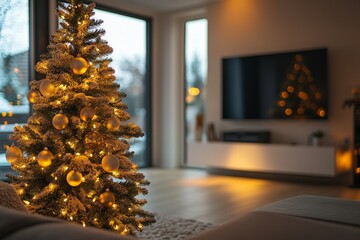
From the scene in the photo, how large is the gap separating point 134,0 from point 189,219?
395cm

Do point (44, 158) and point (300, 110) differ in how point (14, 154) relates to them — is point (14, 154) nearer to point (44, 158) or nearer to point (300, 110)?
point (44, 158)

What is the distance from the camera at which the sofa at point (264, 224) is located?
1094mm

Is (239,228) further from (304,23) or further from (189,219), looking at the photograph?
(304,23)

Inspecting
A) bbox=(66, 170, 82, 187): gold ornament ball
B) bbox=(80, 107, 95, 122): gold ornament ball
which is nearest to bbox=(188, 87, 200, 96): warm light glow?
bbox=(80, 107, 95, 122): gold ornament ball

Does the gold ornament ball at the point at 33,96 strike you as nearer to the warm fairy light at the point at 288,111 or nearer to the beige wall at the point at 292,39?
the warm fairy light at the point at 288,111

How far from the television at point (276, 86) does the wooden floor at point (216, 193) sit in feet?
3.18

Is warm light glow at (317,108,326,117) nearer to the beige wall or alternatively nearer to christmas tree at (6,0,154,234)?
the beige wall

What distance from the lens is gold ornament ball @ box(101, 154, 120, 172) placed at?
226 centimetres

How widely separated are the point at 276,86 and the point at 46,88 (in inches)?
158

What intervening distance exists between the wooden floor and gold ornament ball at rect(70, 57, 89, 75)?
1744 mm

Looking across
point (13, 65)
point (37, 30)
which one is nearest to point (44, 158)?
point (13, 65)

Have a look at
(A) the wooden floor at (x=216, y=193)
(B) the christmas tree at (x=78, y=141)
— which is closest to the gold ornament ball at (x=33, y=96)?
(B) the christmas tree at (x=78, y=141)

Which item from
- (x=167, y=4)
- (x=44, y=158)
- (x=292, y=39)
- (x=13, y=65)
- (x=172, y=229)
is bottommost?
(x=172, y=229)

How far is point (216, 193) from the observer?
4.66m
